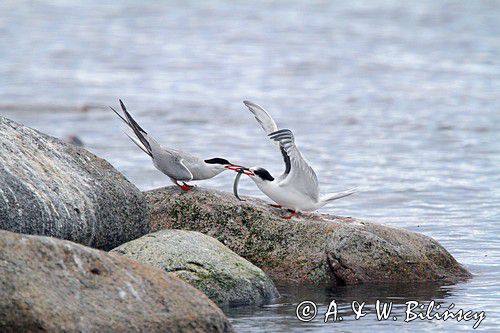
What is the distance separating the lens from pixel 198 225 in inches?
313

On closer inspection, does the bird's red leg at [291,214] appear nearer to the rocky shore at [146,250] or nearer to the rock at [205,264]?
the rocky shore at [146,250]

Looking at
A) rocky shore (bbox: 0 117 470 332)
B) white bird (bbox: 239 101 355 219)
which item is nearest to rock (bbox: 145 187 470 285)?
rocky shore (bbox: 0 117 470 332)

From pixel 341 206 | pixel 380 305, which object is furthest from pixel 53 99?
pixel 380 305

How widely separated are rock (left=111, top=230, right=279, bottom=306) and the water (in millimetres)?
142

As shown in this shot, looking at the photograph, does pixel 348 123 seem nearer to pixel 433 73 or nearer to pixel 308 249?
pixel 433 73

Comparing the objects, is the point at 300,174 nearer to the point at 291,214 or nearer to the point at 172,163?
the point at 291,214

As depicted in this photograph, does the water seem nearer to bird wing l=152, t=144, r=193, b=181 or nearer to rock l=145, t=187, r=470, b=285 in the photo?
rock l=145, t=187, r=470, b=285

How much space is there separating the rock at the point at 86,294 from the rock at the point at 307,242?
2.06 meters

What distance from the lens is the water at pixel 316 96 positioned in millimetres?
9797

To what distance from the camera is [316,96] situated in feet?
63.1

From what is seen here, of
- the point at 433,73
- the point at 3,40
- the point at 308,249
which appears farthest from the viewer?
the point at 3,40

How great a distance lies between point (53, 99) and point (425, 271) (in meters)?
13.1

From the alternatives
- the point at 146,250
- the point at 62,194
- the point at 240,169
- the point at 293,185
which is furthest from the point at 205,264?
the point at 293,185

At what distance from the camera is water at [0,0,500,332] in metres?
9.80
